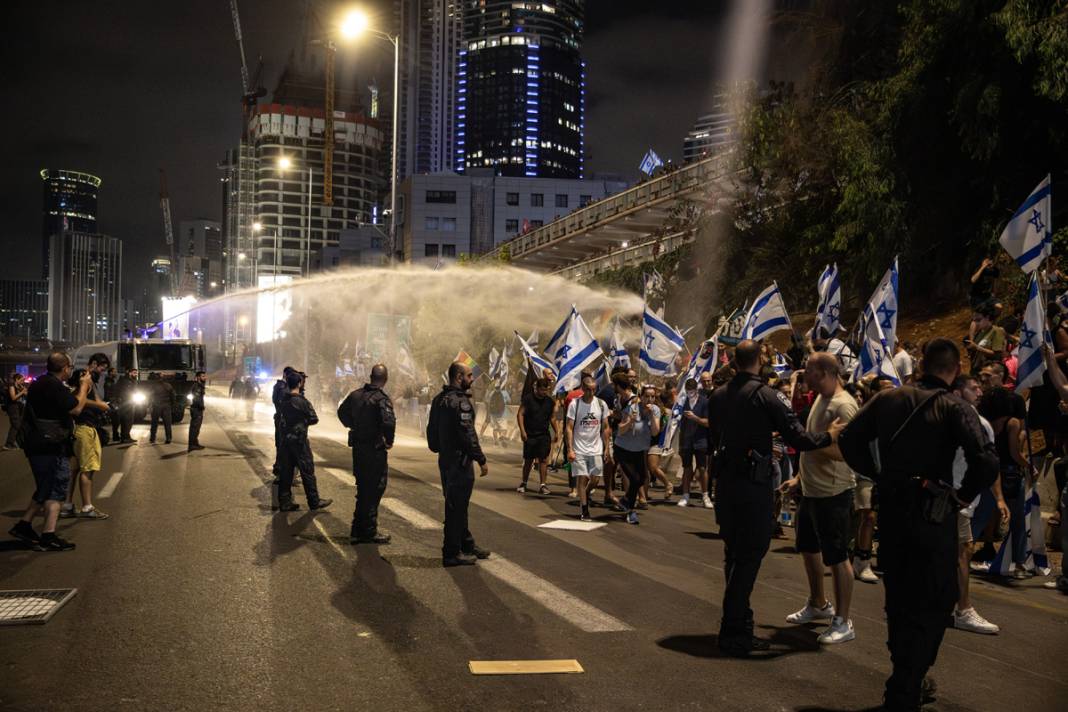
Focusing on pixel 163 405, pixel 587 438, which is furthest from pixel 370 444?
pixel 163 405

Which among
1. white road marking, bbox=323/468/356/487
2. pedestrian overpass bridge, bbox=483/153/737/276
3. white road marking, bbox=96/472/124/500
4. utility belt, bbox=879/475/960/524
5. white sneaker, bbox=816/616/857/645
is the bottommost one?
white road marking, bbox=323/468/356/487

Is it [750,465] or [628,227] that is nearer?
[750,465]

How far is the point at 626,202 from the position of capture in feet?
125

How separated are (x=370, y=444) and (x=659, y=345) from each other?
729 cm

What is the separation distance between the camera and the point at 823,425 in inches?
264

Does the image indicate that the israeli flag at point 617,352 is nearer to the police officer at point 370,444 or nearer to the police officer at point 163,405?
the police officer at point 370,444

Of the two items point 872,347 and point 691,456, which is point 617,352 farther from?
point 872,347

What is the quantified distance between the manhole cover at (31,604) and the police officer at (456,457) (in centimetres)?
312

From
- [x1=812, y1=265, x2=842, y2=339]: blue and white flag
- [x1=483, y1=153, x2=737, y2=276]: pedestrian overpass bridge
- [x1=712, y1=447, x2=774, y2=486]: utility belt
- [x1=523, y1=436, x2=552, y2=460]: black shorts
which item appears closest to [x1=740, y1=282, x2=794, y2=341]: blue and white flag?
[x1=812, y1=265, x2=842, y2=339]: blue and white flag

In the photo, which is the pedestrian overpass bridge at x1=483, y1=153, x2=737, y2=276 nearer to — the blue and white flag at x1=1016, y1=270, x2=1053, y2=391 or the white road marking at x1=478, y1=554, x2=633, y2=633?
the blue and white flag at x1=1016, y1=270, x2=1053, y2=391

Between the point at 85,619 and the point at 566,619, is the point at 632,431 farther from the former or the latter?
the point at 85,619

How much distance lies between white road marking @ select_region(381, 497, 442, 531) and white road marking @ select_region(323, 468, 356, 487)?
6.49 ft

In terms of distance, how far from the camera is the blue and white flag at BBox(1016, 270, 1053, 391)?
838cm

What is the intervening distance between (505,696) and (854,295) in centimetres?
1995
